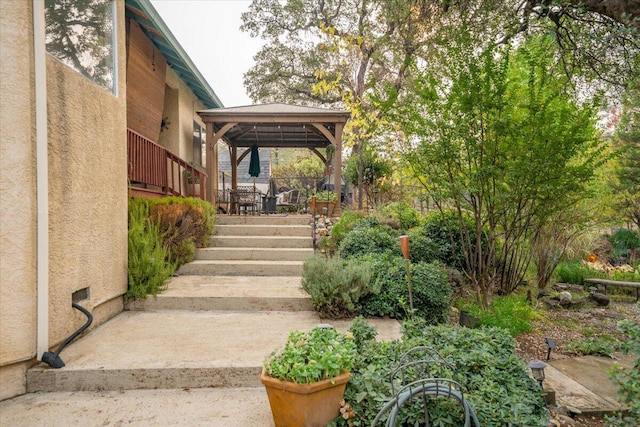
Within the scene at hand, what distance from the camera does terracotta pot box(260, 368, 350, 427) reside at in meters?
1.95

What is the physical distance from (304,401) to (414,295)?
228 centimetres

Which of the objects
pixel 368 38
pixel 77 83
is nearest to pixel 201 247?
pixel 77 83

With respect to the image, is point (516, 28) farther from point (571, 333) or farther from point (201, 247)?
point (201, 247)

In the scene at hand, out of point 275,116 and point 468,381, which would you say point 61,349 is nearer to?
point 468,381

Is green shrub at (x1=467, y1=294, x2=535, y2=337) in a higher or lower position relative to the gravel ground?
higher

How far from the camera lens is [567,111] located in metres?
3.83

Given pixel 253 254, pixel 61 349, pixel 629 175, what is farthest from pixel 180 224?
pixel 629 175

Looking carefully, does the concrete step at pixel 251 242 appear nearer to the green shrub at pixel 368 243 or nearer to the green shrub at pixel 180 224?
the green shrub at pixel 180 224

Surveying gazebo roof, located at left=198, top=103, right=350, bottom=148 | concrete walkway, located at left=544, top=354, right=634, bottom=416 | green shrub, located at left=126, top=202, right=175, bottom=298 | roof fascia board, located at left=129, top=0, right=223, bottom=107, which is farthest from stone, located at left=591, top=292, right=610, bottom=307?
roof fascia board, located at left=129, top=0, right=223, bottom=107

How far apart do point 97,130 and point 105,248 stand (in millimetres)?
1154

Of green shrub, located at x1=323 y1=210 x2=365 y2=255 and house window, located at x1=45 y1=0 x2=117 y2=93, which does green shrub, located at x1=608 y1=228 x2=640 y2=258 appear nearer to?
green shrub, located at x1=323 y1=210 x2=365 y2=255

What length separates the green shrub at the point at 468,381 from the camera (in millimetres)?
1863

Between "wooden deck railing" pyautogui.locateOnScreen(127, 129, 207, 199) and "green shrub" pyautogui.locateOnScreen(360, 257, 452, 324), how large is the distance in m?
3.46

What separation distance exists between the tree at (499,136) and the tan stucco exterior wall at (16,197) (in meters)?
3.72
